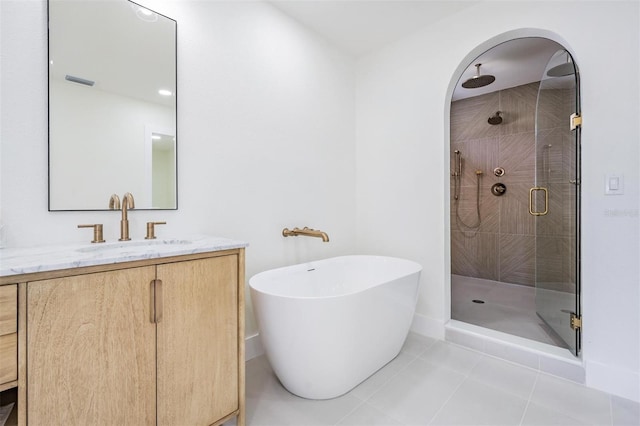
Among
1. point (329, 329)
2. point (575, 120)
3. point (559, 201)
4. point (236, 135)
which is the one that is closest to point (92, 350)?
point (329, 329)

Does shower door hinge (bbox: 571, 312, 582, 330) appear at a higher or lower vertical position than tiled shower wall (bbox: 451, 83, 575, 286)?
lower

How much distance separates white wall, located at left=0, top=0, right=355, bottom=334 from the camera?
49.3 inches

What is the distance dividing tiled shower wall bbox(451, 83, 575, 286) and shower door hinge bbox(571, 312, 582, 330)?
1967 millimetres

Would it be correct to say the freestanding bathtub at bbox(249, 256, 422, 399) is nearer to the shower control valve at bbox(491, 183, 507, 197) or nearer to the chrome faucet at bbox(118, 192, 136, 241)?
the chrome faucet at bbox(118, 192, 136, 241)

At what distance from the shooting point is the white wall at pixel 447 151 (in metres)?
1.62

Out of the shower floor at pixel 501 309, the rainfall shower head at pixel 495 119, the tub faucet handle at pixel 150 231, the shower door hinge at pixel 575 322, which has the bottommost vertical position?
the shower floor at pixel 501 309

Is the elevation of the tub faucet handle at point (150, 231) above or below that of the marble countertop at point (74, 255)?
above

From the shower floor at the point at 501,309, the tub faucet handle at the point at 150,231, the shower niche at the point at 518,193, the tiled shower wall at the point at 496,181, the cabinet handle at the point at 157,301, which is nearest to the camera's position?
the cabinet handle at the point at 157,301

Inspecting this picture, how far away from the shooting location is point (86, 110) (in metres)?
1.42

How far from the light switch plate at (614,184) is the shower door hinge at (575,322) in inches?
31.4

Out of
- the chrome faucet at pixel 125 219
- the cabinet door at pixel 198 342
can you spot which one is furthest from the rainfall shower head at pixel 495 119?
the chrome faucet at pixel 125 219

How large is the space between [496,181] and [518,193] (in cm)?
31

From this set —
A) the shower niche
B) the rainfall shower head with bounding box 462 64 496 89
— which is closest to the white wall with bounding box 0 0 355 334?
the rainfall shower head with bounding box 462 64 496 89

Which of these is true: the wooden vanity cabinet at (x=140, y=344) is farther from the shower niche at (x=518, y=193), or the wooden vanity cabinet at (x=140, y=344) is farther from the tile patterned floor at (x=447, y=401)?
the shower niche at (x=518, y=193)
